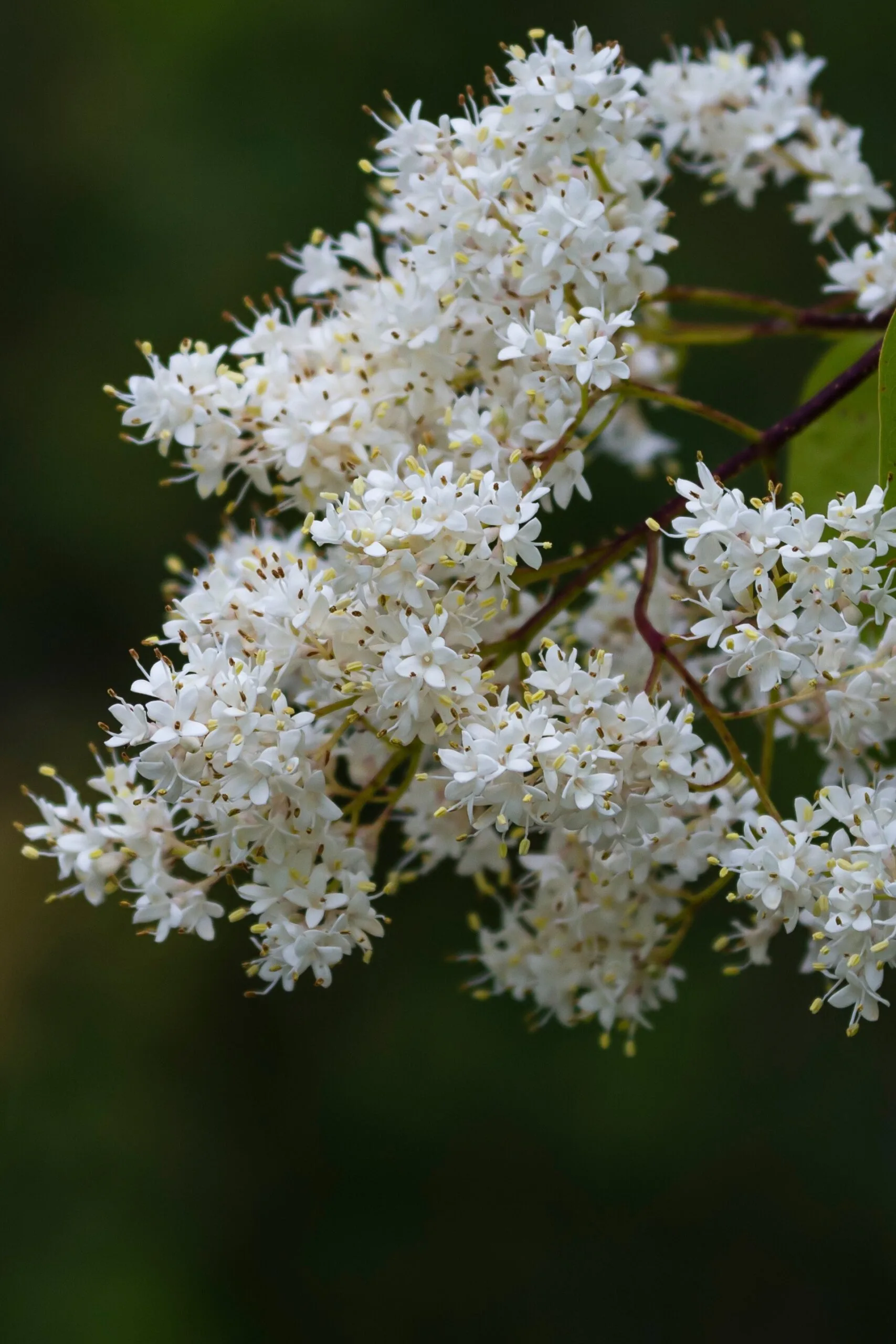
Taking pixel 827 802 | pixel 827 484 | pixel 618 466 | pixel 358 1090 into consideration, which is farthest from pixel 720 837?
pixel 358 1090

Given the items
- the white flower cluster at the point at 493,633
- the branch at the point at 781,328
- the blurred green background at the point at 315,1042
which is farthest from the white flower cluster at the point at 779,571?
the blurred green background at the point at 315,1042

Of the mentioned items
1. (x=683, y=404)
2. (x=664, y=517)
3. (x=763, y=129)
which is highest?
(x=763, y=129)

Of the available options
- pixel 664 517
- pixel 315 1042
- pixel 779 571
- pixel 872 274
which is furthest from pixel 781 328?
pixel 315 1042

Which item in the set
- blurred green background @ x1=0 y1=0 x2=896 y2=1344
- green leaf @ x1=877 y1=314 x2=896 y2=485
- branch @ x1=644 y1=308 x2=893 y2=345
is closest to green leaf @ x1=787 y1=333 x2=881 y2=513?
branch @ x1=644 y1=308 x2=893 y2=345

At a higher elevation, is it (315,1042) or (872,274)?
(872,274)

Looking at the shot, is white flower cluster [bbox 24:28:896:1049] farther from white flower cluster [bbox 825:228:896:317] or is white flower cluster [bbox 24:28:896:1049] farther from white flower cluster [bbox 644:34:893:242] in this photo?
white flower cluster [bbox 644:34:893:242]

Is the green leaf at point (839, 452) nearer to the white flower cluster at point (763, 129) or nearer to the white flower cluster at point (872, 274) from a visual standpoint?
the white flower cluster at point (872, 274)

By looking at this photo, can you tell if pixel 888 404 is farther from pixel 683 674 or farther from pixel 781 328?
pixel 781 328
